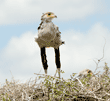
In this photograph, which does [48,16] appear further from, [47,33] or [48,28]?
[47,33]

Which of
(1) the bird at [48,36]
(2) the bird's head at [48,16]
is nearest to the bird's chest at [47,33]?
(1) the bird at [48,36]

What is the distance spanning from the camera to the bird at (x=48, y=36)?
8.18m

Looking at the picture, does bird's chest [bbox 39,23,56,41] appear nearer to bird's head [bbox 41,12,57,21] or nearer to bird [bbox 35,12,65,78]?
bird [bbox 35,12,65,78]

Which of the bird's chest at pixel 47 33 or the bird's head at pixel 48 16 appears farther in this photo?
the bird's head at pixel 48 16

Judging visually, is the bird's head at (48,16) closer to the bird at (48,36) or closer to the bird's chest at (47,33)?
the bird at (48,36)

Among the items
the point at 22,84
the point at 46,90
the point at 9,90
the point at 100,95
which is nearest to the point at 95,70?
the point at 100,95

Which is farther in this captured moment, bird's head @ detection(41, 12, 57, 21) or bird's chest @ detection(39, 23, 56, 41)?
bird's head @ detection(41, 12, 57, 21)

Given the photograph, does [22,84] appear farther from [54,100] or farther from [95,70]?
[95,70]

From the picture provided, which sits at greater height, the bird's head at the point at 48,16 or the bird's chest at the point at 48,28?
the bird's head at the point at 48,16

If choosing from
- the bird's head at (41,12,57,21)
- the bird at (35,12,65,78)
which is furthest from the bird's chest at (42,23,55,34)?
the bird's head at (41,12,57,21)

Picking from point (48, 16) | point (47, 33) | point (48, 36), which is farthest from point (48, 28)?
point (48, 16)

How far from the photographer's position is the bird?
26.8ft

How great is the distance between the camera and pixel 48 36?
8156mm

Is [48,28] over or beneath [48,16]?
beneath
